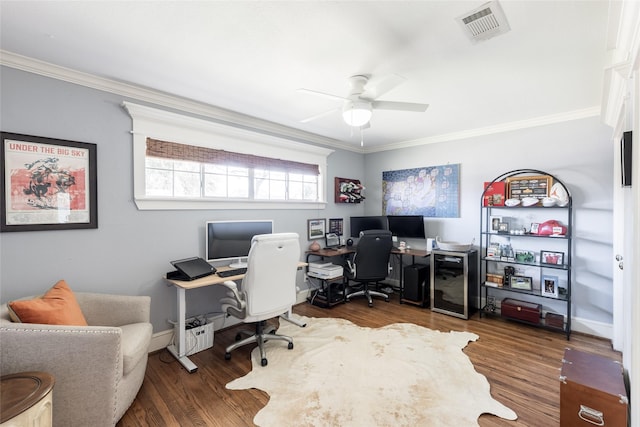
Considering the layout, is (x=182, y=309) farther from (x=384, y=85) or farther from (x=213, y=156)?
(x=384, y=85)

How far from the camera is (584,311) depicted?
312 centimetres

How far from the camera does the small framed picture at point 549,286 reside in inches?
124

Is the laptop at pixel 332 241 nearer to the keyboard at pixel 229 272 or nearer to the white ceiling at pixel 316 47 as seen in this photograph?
the keyboard at pixel 229 272

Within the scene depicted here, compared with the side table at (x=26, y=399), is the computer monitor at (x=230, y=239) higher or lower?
higher

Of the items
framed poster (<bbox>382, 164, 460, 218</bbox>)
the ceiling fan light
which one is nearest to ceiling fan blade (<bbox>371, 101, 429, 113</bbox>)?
the ceiling fan light

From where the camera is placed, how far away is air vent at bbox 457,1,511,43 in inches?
59.1

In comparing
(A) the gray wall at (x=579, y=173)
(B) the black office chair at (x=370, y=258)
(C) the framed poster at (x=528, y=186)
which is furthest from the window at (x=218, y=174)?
(C) the framed poster at (x=528, y=186)

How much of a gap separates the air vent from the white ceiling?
48 millimetres

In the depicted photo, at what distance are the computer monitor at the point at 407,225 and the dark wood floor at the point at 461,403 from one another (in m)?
1.30

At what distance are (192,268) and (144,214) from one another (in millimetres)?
682

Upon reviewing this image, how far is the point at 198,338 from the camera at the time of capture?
2.69 metres

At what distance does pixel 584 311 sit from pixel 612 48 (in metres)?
2.77

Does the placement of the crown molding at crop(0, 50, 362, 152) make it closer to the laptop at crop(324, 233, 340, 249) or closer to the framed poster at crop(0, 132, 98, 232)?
the framed poster at crop(0, 132, 98, 232)

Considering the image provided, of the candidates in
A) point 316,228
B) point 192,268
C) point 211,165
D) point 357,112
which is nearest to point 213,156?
point 211,165
